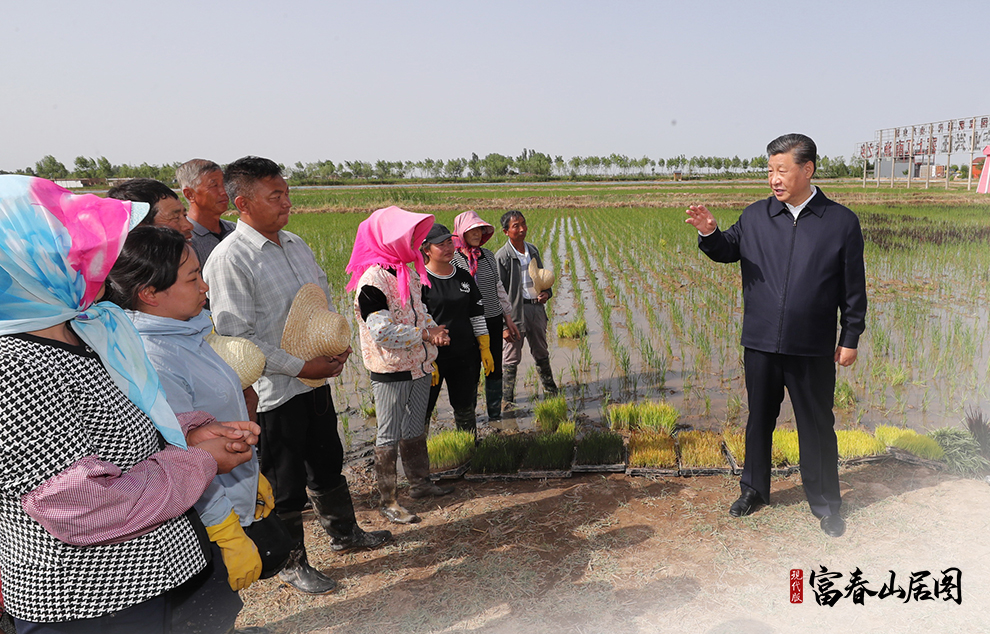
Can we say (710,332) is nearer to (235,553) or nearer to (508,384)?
(508,384)

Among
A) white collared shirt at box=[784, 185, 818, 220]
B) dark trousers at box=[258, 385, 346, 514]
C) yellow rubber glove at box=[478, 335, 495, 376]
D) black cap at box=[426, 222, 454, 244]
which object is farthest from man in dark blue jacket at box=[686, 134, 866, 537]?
dark trousers at box=[258, 385, 346, 514]

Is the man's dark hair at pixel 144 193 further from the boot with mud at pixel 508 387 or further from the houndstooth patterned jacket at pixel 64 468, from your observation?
the boot with mud at pixel 508 387

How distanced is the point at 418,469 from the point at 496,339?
1360mm

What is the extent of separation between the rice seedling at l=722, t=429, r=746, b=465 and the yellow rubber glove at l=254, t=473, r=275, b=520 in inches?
109

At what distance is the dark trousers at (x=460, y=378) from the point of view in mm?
3730

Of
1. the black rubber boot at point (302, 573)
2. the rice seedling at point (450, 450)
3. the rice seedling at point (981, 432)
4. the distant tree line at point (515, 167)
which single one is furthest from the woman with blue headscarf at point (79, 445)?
the distant tree line at point (515, 167)

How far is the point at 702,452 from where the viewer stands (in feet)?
11.6

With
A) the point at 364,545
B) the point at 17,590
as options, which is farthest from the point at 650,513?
the point at 17,590

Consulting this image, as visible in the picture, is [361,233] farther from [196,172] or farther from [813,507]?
[813,507]

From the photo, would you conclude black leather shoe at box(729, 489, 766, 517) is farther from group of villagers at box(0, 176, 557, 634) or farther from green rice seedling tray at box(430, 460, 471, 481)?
group of villagers at box(0, 176, 557, 634)

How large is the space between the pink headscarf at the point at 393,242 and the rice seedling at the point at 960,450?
3291 mm

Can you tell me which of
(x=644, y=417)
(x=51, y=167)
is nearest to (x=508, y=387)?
(x=644, y=417)

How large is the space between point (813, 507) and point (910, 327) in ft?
14.6

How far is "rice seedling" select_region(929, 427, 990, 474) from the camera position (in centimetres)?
328
